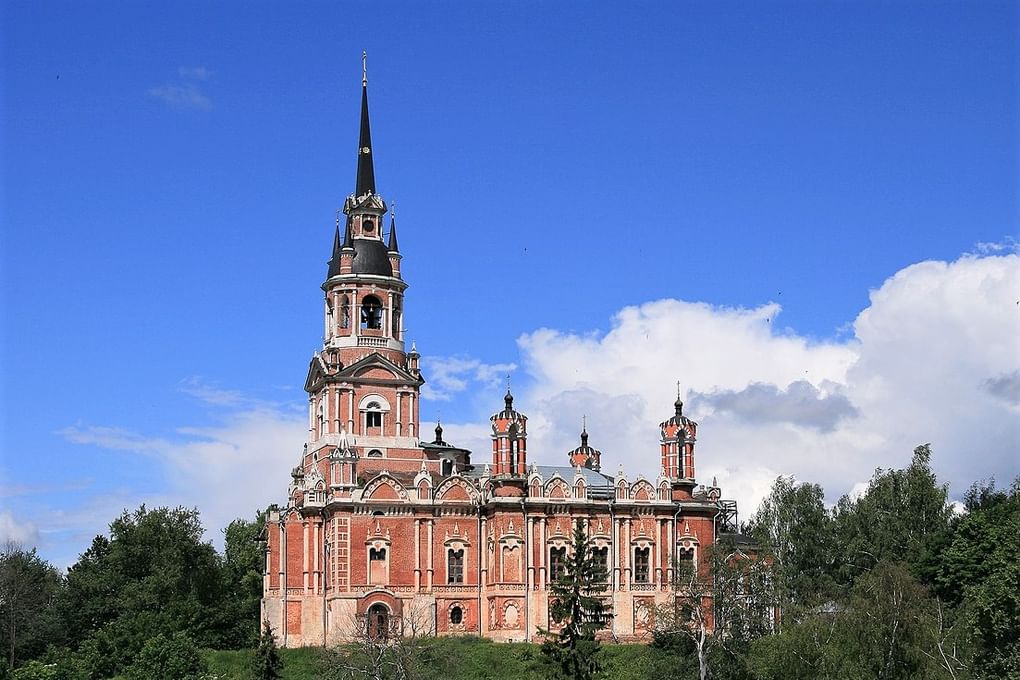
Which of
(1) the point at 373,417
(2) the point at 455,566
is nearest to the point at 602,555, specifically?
(2) the point at 455,566

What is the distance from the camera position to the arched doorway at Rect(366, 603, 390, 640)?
217ft

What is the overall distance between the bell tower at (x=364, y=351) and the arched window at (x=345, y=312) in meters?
0.05

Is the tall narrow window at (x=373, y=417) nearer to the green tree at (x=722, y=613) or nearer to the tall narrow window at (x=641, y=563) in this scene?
the tall narrow window at (x=641, y=563)

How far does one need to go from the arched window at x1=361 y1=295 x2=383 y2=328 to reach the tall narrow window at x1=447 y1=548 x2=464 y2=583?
12061 mm

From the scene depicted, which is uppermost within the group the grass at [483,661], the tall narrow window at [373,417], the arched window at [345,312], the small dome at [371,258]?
the small dome at [371,258]

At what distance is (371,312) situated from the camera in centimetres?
7450

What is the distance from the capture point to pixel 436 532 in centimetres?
6862

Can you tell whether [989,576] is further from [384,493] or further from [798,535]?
[384,493]

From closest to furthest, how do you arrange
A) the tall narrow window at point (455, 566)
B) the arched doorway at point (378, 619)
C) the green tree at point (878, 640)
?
1. the green tree at point (878, 640)
2. the arched doorway at point (378, 619)
3. the tall narrow window at point (455, 566)

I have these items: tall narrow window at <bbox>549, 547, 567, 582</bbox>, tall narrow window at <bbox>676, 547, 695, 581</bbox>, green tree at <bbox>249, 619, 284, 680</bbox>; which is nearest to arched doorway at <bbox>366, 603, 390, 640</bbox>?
green tree at <bbox>249, 619, 284, 680</bbox>

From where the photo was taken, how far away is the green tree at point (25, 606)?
252 feet

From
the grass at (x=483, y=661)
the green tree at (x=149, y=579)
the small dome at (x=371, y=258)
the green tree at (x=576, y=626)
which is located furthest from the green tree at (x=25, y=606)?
the green tree at (x=576, y=626)

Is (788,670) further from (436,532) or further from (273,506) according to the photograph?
(273,506)

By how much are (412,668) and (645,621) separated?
17.5 m
